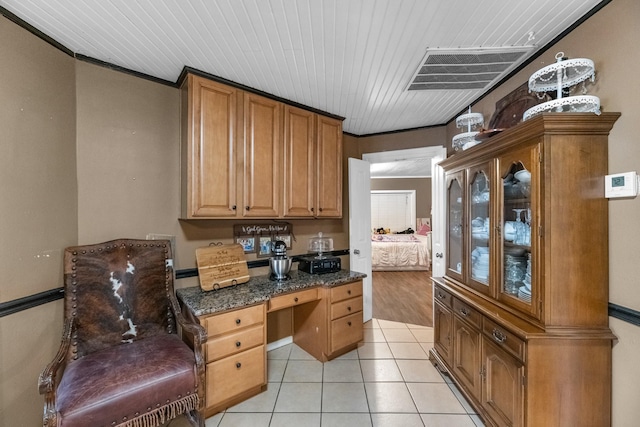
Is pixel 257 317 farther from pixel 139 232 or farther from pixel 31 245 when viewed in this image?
pixel 31 245

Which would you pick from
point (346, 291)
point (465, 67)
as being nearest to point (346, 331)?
point (346, 291)

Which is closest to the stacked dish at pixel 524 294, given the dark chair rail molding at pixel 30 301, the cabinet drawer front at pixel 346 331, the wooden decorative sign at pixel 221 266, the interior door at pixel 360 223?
the cabinet drawer front at pixel 346 331

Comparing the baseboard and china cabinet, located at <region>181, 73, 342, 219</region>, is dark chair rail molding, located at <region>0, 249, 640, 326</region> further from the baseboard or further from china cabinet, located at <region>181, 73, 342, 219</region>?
the baseboard

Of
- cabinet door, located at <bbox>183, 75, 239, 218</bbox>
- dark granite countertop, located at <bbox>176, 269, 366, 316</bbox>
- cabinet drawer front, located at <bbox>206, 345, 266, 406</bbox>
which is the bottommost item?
cabinet drawer front, located at <bbox>206, 345, 266, 406</bbox>

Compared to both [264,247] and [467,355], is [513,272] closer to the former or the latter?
[467,355]

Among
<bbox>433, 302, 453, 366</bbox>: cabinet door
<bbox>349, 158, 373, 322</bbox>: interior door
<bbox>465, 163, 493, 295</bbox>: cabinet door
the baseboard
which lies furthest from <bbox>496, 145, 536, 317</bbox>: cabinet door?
the baseboard

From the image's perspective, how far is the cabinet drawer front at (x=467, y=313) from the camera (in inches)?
68.7

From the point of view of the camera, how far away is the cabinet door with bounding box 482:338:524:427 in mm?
1381

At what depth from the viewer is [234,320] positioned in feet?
6.11

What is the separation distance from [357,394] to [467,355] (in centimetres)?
87

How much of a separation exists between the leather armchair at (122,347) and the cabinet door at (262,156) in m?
0.78

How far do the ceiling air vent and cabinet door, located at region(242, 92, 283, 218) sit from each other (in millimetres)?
1248

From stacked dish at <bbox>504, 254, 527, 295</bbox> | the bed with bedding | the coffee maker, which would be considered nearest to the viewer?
stacked dish at <bbox>504, 254, 527, 295</bbox>

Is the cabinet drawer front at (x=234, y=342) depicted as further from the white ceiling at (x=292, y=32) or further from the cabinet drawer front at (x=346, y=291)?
the white ceiling at (x=292, y=32)
